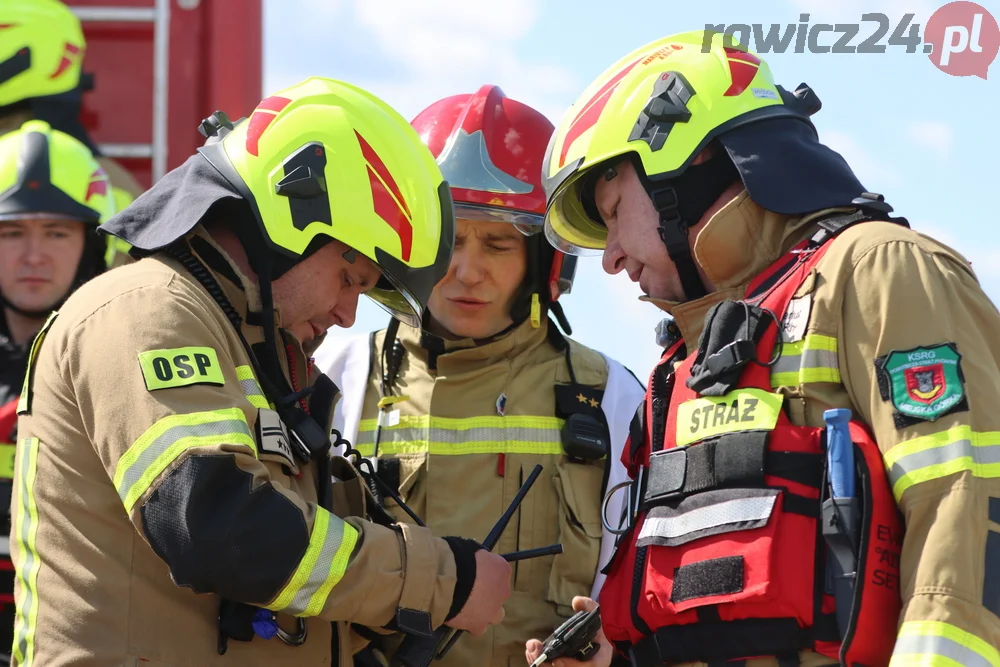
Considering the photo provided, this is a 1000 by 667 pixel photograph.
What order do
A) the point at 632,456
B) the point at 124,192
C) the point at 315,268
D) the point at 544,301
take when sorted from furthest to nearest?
1. the point at 124,192
2. the point at 544,301
3. the point at 632,456
4. the point at 315,268

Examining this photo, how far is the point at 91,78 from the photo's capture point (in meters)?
6.80

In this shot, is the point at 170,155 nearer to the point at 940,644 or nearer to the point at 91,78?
Result: the point at 91,78

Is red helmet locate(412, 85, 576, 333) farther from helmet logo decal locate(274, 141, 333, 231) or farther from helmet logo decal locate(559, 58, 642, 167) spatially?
helmet logo decal locate(274, 141, 333, 231)

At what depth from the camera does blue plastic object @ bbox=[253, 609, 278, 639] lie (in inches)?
130

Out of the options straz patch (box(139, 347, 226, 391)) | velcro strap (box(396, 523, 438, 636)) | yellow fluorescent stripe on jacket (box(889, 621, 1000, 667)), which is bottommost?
velcro strap (box(396, 523, 438, 636))

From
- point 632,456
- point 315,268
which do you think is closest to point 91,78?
point 315,268

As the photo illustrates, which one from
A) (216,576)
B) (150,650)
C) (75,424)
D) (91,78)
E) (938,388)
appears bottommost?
(150,650)

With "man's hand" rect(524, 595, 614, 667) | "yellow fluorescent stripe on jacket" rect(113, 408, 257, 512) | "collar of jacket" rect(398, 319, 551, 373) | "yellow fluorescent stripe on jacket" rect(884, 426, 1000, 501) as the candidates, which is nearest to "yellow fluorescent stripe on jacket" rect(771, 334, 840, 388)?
"yellow fluorescent stripe on jacket" rect(884, 426, 1000, 501)

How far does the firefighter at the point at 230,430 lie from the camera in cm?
308

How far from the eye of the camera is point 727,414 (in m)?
3.48

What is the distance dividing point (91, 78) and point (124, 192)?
64 centimetres

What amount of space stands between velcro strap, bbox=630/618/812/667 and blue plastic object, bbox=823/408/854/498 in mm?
369

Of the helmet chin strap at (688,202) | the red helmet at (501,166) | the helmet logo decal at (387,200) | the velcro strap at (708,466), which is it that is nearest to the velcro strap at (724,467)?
the velcro strap at (708,466)

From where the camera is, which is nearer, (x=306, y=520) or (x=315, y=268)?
(x=306, y=520)
